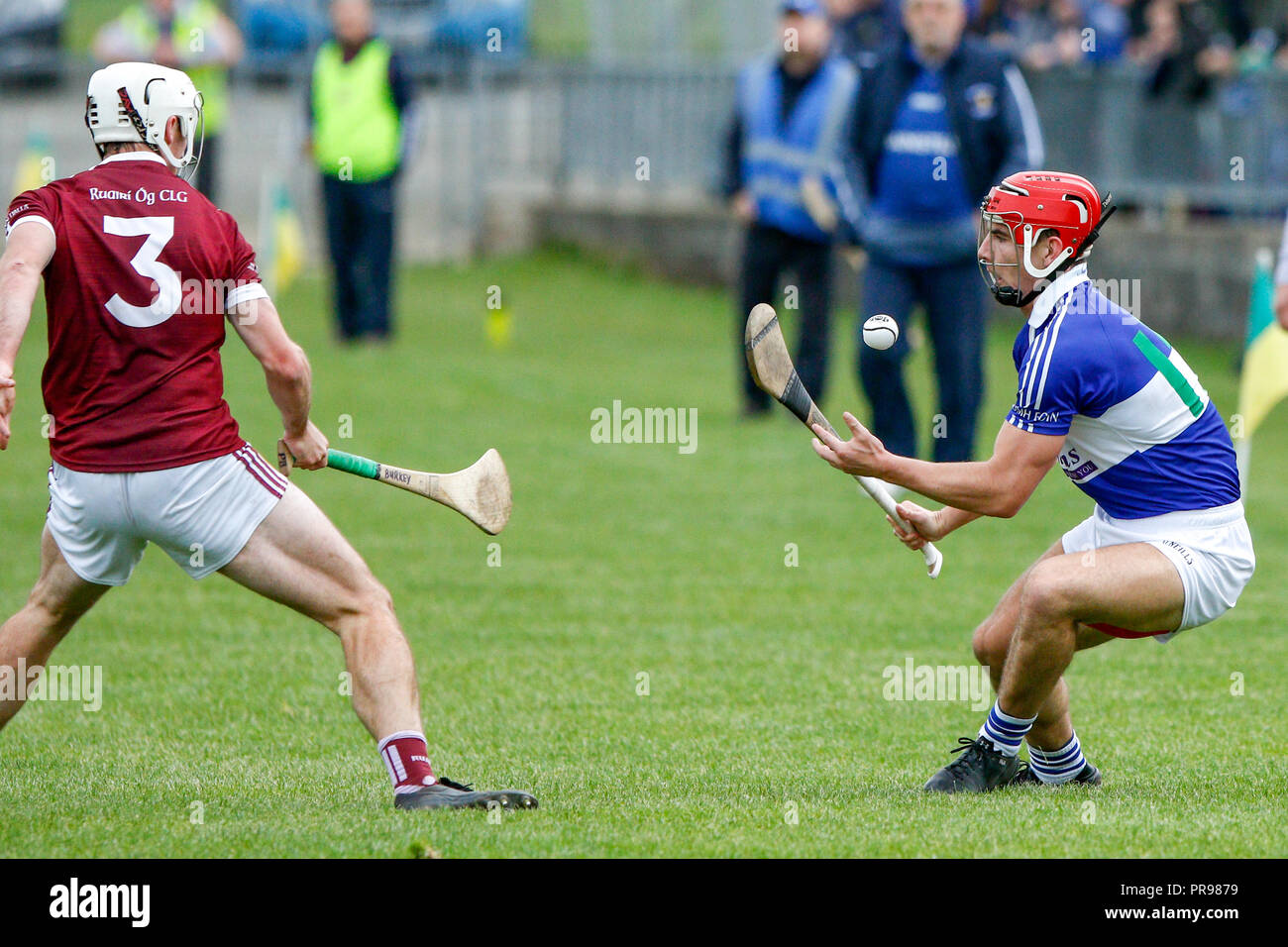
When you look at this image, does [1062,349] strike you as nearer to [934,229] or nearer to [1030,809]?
[1030,809]

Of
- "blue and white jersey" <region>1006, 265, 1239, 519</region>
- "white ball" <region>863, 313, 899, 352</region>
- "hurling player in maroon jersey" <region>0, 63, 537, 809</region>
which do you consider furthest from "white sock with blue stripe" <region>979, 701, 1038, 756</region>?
"hurling player in maroon jersey" <region>0, 63, 537, 809</region>

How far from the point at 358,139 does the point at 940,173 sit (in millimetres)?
6736

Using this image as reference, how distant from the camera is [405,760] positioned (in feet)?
16.9

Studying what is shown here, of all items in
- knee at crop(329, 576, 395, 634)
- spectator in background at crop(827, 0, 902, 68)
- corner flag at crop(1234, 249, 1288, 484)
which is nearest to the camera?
knee at crop(329, 576, 395, 634)

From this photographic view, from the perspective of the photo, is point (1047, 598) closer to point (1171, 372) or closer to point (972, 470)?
point (972, 470)

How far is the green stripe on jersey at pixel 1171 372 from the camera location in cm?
522

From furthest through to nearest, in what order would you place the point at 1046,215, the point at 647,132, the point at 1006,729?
the point at 647,132, the point at 1006,729, the point at 1046,215

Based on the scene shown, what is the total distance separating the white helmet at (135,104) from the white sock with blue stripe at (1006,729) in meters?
2.83

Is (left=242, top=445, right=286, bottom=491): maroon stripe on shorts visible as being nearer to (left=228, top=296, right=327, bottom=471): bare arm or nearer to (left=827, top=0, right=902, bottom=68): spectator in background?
(left=228, top=296, right=327, bottom=471): bare arm

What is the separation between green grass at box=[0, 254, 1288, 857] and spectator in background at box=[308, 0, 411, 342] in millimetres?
2849

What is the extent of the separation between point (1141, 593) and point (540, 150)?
18.4 meters

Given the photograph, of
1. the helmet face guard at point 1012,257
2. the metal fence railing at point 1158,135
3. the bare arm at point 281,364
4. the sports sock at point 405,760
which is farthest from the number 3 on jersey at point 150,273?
the metal fence railing at point 1158,135

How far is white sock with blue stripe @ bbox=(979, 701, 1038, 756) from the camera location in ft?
17.9

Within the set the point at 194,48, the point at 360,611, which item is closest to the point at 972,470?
the point at 360,611
